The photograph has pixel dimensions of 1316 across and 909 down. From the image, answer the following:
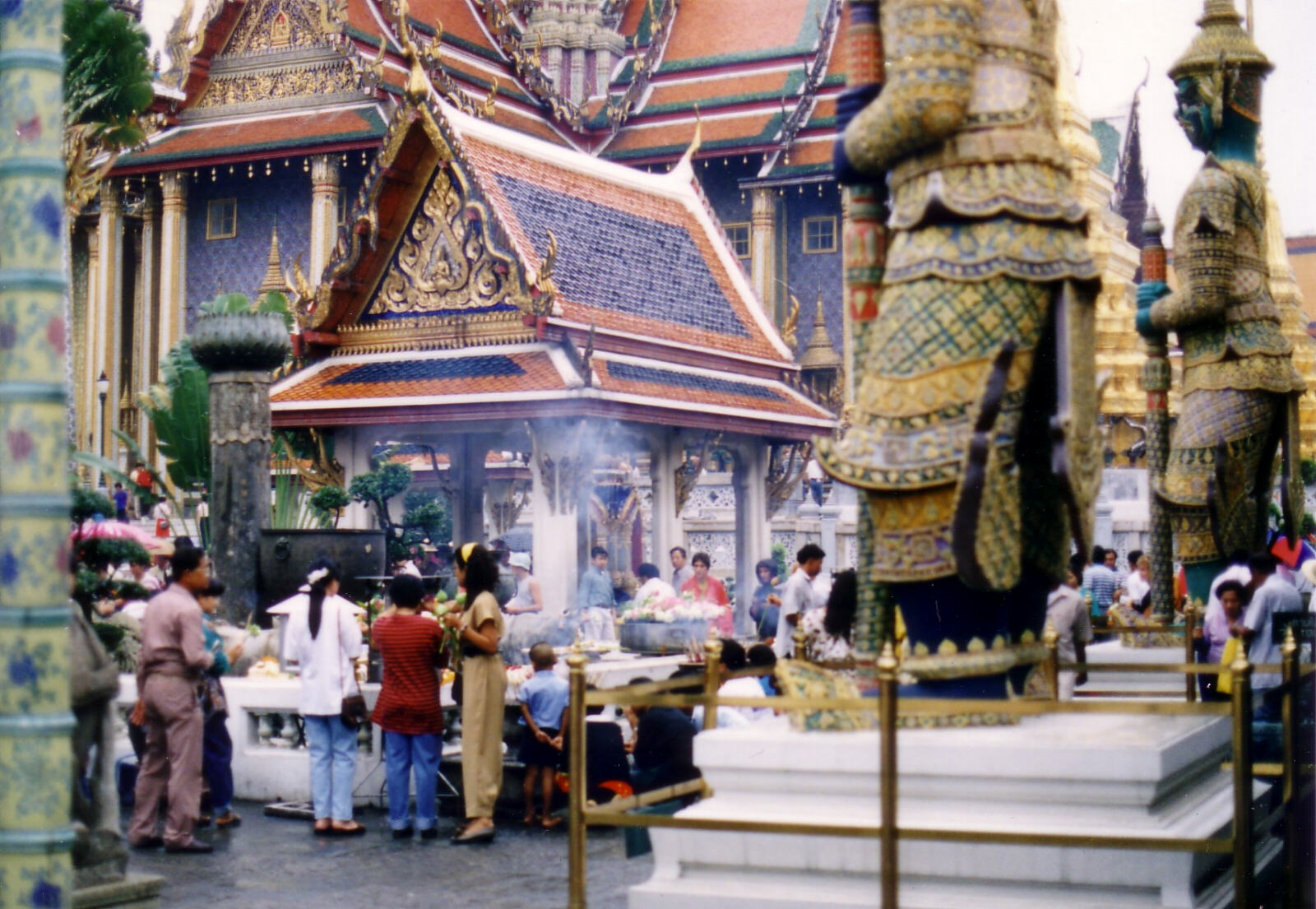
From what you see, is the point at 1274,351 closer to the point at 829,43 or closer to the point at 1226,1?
the point at 1226,1

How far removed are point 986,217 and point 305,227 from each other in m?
25.5

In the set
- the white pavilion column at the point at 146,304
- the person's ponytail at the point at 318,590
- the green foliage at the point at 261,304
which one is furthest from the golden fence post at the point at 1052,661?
the white pavilion column at the point at 146,304

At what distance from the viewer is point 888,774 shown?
4.09m

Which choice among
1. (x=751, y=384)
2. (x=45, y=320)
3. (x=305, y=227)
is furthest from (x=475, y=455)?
(x=305, y=227)

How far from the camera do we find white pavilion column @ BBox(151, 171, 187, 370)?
29.5m

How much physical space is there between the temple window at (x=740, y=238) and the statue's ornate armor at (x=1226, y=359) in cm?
2139

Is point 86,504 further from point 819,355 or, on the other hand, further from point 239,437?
point 819,355

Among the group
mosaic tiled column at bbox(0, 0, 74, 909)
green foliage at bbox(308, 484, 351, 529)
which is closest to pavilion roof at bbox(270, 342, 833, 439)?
green foliage at bbox(308, 484, 351, 529)

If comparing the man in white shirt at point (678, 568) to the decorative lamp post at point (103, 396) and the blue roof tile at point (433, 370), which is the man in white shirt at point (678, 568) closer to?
the blue roof tile at point (433, 370)

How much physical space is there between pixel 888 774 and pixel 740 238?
1033 inches

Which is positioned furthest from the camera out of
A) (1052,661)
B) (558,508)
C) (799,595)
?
(558,508)

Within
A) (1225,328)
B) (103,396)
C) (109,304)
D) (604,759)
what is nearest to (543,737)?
(604,759)

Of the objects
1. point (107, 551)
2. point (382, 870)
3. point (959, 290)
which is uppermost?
point (959, 290)

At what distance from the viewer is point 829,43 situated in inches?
1161
